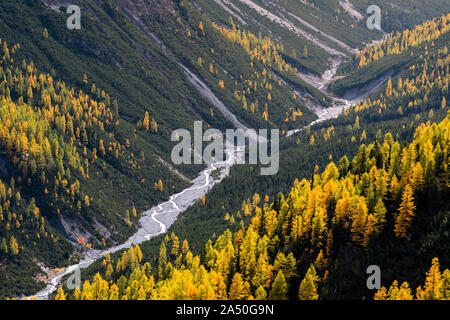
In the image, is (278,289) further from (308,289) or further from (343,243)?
(343,243)

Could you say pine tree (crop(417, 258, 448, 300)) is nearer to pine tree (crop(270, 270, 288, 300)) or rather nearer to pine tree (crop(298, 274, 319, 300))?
pine tree (crop(298, 274, 319, 300))

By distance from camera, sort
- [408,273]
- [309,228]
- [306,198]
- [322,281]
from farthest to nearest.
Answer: [306,198] < [309,228] < [322,281] < [408,273]

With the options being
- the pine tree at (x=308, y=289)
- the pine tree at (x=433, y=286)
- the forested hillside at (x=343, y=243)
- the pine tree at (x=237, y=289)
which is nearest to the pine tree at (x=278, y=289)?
the forested hillside at (x=343, y=243)

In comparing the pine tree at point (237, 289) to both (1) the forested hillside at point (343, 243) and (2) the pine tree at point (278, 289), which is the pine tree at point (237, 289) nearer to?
(1) the forested hillside at point (343, 243)

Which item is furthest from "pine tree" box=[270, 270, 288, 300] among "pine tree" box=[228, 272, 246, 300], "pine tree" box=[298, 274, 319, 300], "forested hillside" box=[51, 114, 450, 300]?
"pine tree" box=[228, 272, 246, 300]

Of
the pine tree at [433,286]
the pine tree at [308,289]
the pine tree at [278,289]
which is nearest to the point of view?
the pine tree at [433,286]

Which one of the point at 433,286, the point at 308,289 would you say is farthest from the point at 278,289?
the point at 433,286

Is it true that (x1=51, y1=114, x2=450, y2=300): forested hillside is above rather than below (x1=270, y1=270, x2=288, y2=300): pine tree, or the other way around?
above
